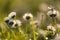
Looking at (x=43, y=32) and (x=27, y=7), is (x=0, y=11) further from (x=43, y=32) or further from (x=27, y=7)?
(x=43, y=32)

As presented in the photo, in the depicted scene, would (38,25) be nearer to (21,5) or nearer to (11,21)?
(11,21)

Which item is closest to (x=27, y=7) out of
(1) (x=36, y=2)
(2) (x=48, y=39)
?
(1) (x=36, y=2)

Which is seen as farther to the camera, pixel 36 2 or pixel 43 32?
pixel 36 2

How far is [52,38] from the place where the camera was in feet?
9.95

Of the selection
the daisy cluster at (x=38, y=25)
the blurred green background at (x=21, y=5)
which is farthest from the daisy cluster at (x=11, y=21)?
the blurred green background at (x=21, y=5)

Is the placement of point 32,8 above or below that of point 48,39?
above

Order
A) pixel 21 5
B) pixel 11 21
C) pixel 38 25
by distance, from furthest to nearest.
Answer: pixel 21 5
pixel 38 25
pixel 11 21

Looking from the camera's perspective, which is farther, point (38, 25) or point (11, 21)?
point (38, 25)

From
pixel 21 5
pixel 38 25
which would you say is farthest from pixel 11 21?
pixel 21 5

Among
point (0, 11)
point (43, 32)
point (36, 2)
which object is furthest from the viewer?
point (36, 2)

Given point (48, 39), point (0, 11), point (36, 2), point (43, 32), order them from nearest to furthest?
point (48, 39) → point (43, 32) → point (0, 11) → point (36, 2)

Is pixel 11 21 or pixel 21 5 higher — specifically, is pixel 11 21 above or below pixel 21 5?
below

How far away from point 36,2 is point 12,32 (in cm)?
271

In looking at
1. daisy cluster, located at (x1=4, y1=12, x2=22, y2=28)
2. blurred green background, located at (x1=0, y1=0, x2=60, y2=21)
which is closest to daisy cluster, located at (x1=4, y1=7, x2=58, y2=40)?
daisy cluster, located at (x1=4, y1=12, x2=22, y2=28)
